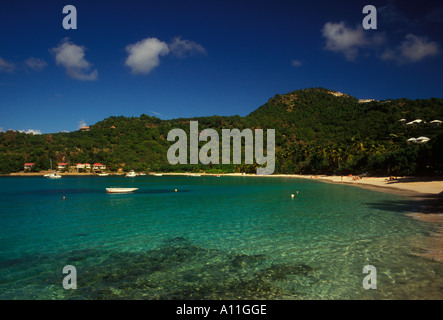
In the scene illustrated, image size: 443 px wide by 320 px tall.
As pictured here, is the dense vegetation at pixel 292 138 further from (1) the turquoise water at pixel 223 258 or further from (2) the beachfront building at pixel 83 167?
(1) the turquoise water at pixel 223 258

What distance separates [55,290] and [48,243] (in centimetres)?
829

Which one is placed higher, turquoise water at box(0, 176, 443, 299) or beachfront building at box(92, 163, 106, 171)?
beachfront building at box(92, 163, 106, 171)

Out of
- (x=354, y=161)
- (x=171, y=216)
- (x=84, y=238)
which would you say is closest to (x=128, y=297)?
(x=84, y=238)

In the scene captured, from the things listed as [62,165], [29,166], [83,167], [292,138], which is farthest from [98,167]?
[292,138]

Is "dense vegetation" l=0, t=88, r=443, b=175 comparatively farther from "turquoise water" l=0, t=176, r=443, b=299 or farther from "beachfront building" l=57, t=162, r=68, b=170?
"turquoise water" l=0, t=176, r=443, b=299

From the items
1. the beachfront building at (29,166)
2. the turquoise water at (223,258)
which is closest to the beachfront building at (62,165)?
the beachfront building at (29,166)

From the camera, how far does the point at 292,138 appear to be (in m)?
154

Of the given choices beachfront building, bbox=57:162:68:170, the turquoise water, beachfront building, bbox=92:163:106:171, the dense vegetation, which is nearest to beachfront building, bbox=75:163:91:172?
the dense vegetation

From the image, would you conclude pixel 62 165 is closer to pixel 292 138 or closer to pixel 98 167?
pixel 98 167

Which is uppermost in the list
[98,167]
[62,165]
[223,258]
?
[62,165]

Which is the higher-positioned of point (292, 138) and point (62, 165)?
point (292, 138)

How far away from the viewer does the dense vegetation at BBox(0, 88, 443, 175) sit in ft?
294
